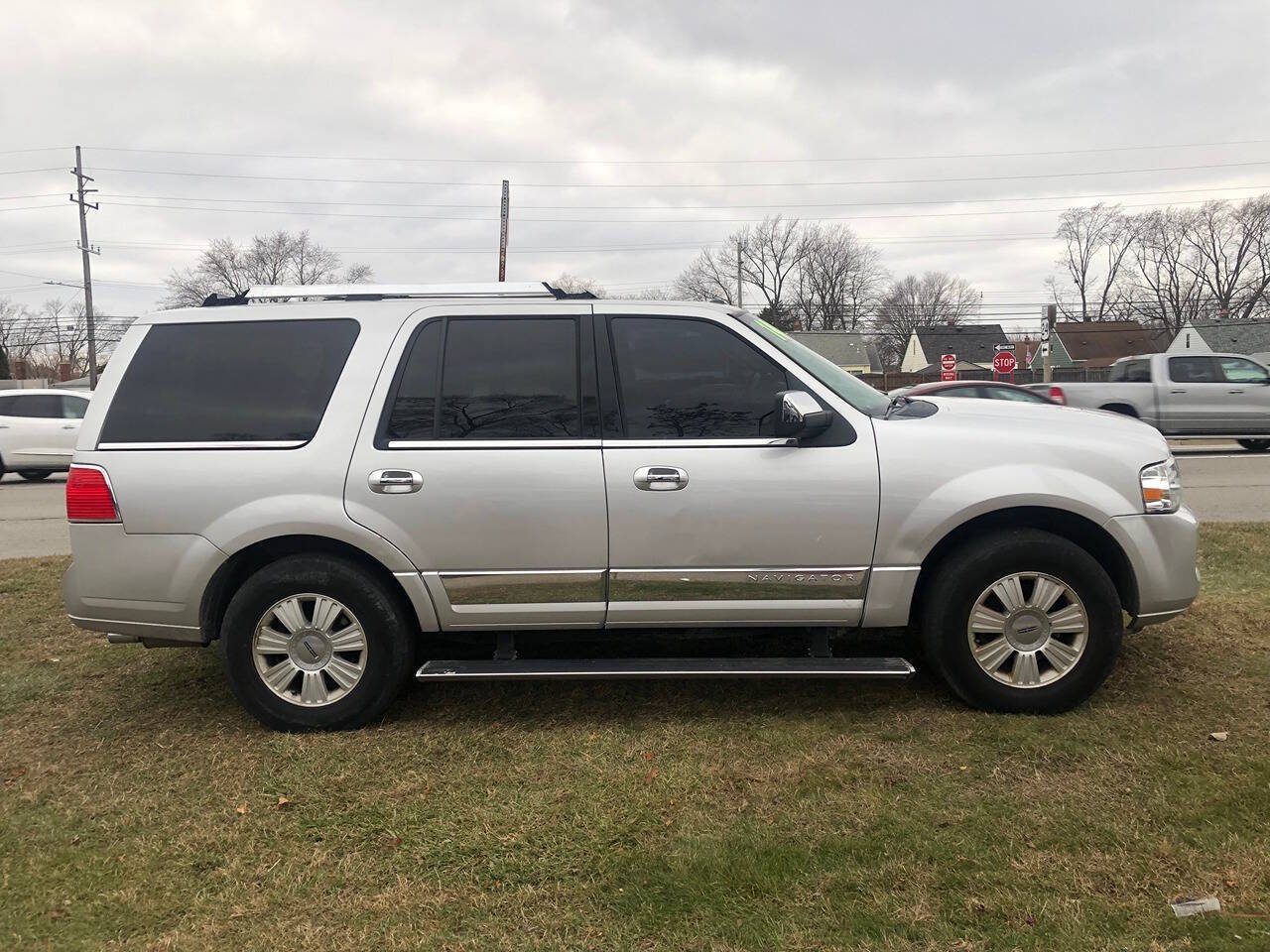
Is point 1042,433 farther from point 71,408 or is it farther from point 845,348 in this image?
point 845,348

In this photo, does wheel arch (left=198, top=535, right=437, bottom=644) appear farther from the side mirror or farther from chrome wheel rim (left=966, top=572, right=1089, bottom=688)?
chrome wheel rim (left=966, top=572, right=1089, bottom=688)

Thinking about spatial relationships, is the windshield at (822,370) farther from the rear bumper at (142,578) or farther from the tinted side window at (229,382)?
the rear bumper at (142,578)

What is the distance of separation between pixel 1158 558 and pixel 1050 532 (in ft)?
1.41

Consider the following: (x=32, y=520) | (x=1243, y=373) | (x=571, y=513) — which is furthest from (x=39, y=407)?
(x=1243, y=373)

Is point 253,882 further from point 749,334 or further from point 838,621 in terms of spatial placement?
point 749,334

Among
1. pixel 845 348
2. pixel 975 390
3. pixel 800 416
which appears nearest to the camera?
pixel 800 416

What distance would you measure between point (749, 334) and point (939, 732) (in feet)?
6.18

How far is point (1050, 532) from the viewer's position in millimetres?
3896

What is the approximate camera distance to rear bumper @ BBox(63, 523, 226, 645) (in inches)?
150

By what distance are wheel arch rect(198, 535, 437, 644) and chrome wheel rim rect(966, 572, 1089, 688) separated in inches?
92.5

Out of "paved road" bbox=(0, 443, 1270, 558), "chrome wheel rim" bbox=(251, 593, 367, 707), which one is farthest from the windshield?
"paved road" bbox=(0, 443, 1270, 558)

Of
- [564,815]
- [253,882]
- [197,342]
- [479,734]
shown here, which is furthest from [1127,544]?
[197,342]

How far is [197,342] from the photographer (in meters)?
3.98

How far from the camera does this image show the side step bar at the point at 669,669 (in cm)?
371
